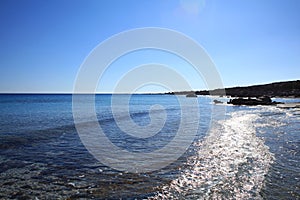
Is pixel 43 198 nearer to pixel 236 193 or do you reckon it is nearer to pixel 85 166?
pixel 85 166

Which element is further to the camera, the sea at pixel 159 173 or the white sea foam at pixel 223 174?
the sea at pixel 159 173

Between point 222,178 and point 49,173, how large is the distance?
25.6ft

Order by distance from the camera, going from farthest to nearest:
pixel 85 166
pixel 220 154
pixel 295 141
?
1. pixel 295 141
2. pixel 220 154
3. pixel 85 166

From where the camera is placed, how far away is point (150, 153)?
49.6 feet

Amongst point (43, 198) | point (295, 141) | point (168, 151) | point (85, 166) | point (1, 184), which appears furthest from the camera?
point (295, 141)

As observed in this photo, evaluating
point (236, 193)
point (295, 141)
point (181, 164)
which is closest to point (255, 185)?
point (236, 193)

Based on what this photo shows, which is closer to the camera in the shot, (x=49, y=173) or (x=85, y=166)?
(x=49, y=173)

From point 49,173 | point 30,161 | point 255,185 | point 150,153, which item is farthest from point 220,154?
point 30,161

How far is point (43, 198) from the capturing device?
321 inches

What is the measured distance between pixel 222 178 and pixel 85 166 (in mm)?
6728

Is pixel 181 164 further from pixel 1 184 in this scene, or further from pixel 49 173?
pixel 1 184

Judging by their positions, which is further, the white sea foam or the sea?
the sea

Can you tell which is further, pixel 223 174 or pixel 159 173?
pixel 159 173

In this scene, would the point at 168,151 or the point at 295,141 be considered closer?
the point at 168,151
